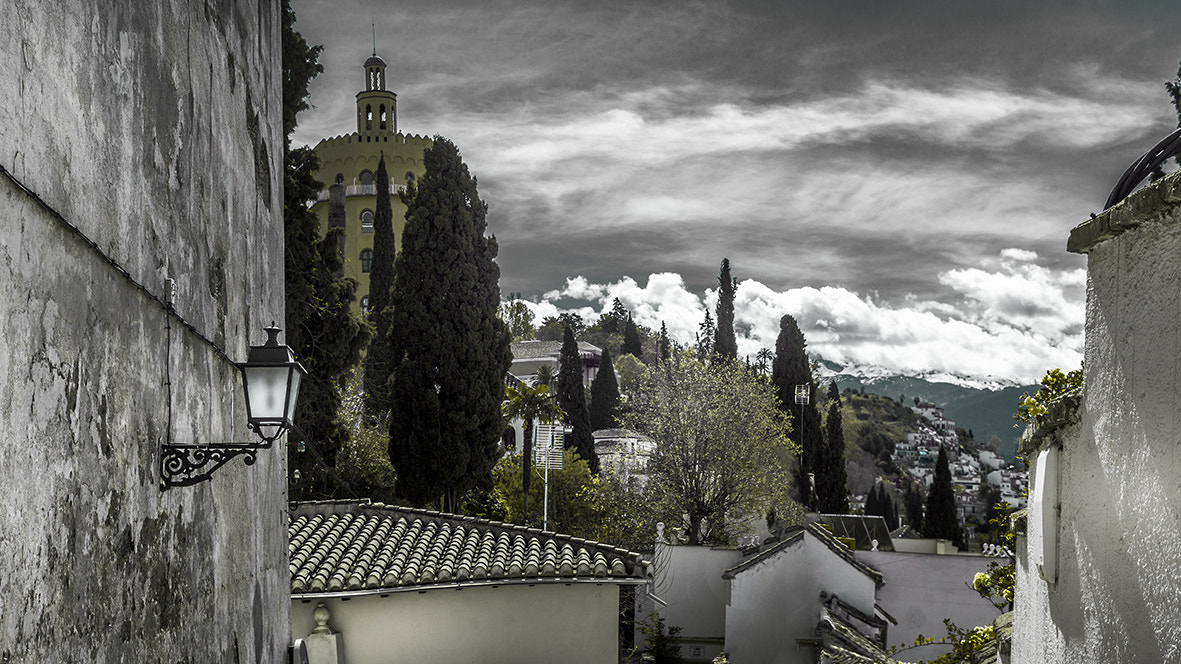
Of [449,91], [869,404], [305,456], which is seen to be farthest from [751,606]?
[869,404]

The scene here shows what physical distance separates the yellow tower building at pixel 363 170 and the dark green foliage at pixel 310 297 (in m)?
31.7

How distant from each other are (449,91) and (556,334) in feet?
216

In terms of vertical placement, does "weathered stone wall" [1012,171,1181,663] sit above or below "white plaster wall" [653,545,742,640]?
above

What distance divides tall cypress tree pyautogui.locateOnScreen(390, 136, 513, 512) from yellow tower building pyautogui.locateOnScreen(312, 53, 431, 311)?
26.6 meters

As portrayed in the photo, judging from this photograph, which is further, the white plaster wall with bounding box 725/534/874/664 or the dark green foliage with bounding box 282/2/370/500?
the white plaster wall with bounding box 725/534/874/664

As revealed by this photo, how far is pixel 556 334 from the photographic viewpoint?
3189 inches

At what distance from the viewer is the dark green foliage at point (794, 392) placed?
38.2 meters

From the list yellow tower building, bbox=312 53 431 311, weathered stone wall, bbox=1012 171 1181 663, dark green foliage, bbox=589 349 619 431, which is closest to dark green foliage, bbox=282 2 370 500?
weathered stone wall, bbox=1012 171 1181 663

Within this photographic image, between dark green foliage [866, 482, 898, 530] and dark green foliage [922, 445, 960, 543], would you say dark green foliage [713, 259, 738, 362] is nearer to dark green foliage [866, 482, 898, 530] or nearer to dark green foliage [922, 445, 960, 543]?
dark green foliage [922, 445, 960, 543]

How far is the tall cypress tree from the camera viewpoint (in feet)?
69.5

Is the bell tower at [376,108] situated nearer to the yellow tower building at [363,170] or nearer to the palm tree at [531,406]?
the yellow tower building at [363,170]

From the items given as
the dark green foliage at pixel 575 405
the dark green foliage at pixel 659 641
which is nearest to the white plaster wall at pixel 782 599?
the dark green foliage at pixel 659 641

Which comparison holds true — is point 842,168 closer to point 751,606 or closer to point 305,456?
point 751,606

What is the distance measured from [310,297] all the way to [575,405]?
18811 millimetres
